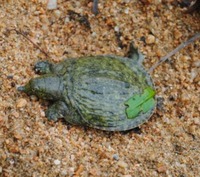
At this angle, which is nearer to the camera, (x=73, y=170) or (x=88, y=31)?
(x=73, y=170)

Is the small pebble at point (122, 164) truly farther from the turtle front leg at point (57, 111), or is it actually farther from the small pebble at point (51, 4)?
the small pebble at point (51, 4)

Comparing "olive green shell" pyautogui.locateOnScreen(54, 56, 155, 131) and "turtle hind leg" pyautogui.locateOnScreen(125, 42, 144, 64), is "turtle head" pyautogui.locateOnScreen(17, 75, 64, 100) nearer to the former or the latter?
"olive green shell" pyautogui.locateOnScreen(54, 56, 155, 131)

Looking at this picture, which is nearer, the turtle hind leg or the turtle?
the turtle

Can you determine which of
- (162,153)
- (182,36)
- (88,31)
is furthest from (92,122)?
(182,36)

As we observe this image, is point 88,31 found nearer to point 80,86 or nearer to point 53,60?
point 53,60

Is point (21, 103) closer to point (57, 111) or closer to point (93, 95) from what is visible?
point (57, 111)

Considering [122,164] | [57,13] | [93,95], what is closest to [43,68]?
[93,95]

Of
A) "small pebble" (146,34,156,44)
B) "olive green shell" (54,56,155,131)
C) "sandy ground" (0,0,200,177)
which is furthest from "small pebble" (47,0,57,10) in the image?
"small pebble" (146,34,156,44)
